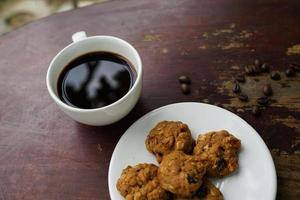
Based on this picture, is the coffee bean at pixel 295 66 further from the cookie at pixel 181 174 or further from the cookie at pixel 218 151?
the cookie at pixel 181 174

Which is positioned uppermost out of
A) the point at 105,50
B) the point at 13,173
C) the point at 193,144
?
the point at 105,50

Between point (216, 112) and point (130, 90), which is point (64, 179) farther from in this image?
point (216, 112)

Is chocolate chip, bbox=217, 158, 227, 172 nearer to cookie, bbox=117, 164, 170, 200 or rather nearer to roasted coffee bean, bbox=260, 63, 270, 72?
cookie, bbox=117, 164, 170, 200

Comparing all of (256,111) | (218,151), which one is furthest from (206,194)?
(256,111)

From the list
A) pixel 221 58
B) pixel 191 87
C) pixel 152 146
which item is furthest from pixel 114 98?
pixel 221 58

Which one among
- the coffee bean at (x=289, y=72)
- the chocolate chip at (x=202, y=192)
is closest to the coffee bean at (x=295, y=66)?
the coffee bean at (x=289, y=72)

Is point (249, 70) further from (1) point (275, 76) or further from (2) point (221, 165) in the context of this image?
(2) point (221, 165)

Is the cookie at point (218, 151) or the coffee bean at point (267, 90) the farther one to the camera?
the coffee bean at point (267, 90)
